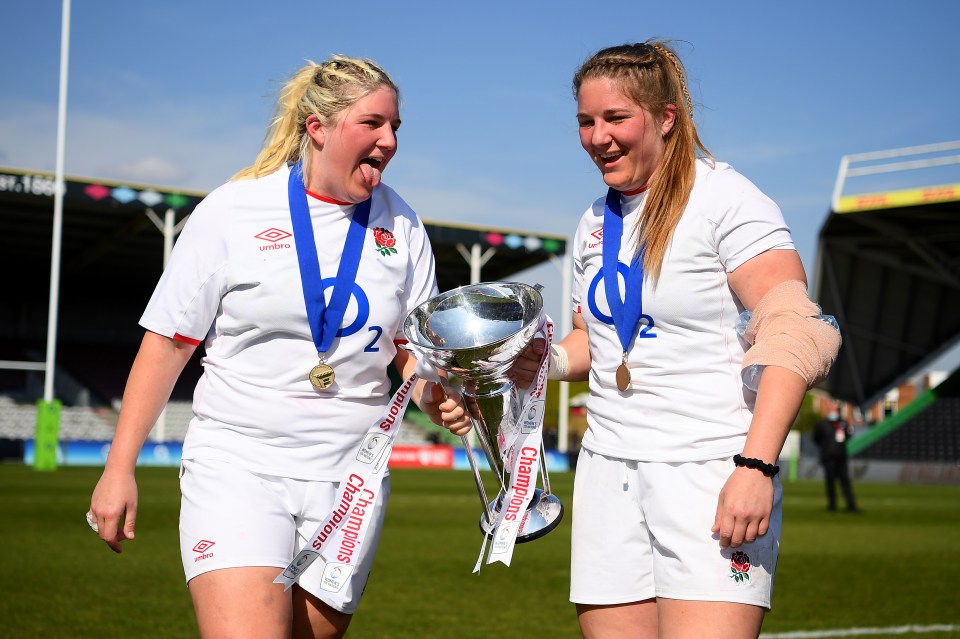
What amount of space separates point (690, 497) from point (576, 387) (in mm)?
94460

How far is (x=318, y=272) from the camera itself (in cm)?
306

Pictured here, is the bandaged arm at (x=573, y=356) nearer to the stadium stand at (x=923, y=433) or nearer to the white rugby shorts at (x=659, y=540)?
the white rugby shorts at (x=659, y=540)

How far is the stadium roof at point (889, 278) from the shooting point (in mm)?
32500

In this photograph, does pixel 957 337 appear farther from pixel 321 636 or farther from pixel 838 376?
pixel 321 636

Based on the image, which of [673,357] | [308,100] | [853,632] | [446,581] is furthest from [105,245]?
[673,357]

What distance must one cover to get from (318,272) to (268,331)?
0.22 metres

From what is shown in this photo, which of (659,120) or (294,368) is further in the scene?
(294,368)

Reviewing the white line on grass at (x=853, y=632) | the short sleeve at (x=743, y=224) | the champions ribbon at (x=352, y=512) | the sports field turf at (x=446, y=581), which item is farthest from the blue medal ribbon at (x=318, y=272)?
the white line on grass at (x=853, y=632)

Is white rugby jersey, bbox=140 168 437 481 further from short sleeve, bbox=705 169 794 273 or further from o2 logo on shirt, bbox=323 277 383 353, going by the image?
short sleeve, bbox=705 169 794 273

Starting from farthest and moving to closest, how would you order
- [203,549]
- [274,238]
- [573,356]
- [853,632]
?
[853,632], [573,356], [274,238], [203,549]

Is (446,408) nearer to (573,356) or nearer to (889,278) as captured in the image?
(573,356)

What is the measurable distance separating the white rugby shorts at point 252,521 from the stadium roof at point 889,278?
30.4 metres

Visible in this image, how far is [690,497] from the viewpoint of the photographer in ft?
8.79

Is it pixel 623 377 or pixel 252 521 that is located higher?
pixel 623 377
